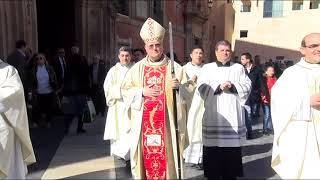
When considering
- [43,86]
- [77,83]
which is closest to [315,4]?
[77,83]

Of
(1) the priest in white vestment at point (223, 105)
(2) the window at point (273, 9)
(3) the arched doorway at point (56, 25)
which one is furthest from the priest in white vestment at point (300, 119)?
(3) the arched doorway at point (56, 25)

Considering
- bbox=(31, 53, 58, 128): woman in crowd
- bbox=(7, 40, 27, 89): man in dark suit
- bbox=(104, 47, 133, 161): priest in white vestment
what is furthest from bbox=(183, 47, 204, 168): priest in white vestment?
bbox=(7, 40, 27, 89): man in dark suit

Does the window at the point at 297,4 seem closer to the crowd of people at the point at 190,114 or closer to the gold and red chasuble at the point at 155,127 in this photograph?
the crowd of people at the point at 190,114

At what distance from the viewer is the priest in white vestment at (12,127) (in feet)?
14.4

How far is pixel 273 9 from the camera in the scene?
576cm

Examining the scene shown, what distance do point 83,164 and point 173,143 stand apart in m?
2.46

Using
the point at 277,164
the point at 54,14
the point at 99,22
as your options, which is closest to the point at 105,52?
the point at 99,22

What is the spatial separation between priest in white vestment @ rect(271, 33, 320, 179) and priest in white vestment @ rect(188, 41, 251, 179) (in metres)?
1.57

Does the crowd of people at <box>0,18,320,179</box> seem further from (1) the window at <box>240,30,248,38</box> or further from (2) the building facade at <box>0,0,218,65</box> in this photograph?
(2) the building facade at <box>0,0,218,65</box>

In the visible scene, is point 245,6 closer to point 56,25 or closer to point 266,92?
point 266,92

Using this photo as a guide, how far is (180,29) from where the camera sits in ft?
35.8

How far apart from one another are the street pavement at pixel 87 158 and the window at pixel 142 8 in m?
9.16

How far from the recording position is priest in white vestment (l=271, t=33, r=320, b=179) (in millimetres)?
3768

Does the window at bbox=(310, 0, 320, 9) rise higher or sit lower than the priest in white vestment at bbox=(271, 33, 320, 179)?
higher
